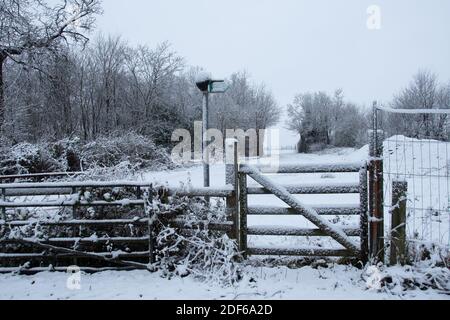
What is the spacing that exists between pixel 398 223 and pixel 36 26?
809 inches

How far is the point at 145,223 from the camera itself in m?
5.08

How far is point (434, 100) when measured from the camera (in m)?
42.7

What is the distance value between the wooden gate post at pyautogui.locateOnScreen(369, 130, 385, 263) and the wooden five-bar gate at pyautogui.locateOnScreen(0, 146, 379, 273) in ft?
0.19

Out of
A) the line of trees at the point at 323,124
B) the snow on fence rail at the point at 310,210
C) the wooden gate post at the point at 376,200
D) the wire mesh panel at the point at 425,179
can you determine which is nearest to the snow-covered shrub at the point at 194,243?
the snow on fence rail at the point at 310,210

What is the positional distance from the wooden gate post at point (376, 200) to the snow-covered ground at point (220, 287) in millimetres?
324

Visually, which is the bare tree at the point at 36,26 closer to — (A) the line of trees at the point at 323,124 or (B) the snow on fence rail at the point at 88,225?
(B) the snow on fence rail at the point at 88,225

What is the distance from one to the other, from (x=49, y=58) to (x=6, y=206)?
689 inches

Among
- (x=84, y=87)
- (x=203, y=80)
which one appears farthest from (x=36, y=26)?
(x=203, y=80)

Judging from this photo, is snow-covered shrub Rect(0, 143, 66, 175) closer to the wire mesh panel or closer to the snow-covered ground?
the snow-covered ground

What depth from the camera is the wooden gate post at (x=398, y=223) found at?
4629mm

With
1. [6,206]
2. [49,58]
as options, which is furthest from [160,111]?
[6,206]

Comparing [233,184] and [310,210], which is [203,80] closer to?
[233,184]

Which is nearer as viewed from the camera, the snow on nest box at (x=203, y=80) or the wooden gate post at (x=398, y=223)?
the wooden gate post at (x=398, y=223)
